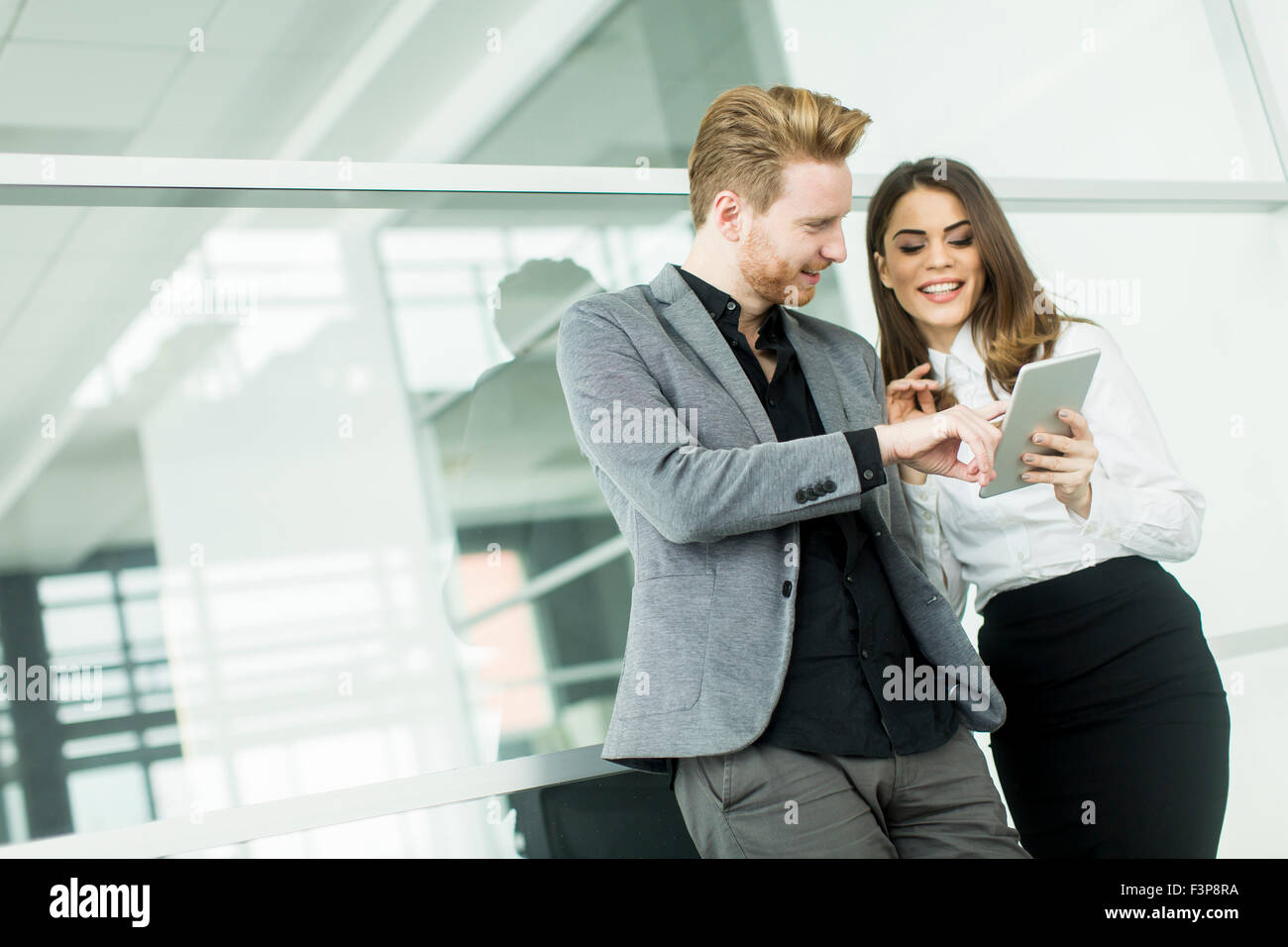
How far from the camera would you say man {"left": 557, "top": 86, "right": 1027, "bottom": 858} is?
1.43 metres

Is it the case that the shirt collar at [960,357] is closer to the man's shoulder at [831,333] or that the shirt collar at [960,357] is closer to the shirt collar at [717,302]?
the man's shoulder at [831,333]

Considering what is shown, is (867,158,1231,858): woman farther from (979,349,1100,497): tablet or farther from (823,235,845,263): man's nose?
(823,235,845,263): man's nose

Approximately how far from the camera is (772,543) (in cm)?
152

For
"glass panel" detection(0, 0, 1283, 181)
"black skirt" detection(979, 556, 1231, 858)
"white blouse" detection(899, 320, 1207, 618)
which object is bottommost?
"black skirt" detection(979, 556, 1231, 858)

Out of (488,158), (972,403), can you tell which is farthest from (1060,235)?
(488,158)

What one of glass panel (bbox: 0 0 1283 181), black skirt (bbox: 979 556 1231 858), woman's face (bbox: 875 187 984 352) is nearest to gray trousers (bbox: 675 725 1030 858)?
black skirt (bbox: 979 556 1231 858)

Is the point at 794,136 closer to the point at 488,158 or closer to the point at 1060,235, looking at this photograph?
the point at 488,158

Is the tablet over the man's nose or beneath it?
beneath

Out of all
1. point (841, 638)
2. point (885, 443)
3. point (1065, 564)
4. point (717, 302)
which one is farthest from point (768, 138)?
point (1065, 564)

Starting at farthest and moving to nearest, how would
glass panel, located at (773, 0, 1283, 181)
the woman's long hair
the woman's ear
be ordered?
glass panel, located at (773, 0, 1283, 181), the woman's ear, the woman's long hair

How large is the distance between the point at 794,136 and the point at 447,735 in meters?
1.22

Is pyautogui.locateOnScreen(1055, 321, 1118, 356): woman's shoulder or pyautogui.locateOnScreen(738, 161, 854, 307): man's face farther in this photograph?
pyautogui.locateOnScreen(1055, 321, 1118, 356): woman's shoulder

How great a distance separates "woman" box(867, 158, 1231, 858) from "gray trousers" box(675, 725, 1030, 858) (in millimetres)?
416

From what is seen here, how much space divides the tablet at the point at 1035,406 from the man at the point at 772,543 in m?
0.07
